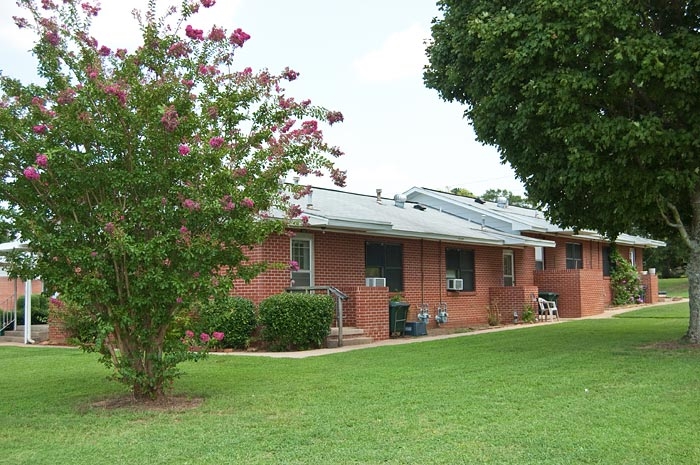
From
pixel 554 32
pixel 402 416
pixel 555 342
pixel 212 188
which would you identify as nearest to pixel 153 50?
pixel 212 188

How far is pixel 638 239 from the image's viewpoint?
32562 millimetres

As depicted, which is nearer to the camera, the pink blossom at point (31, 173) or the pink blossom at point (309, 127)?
the pink blossom at point (31, 173)

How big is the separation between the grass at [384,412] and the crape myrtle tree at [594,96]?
9.25 feet

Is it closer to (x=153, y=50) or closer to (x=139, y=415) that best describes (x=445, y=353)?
(x=139, y=415)

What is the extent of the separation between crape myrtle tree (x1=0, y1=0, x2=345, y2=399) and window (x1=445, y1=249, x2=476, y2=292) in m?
12.9

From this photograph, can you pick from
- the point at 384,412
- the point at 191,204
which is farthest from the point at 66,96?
the point at 384,412

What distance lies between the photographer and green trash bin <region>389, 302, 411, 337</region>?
17.3 meters

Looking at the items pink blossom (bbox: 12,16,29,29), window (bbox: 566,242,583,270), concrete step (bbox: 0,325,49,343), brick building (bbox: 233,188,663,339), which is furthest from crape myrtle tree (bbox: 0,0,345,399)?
window (bbox: 566,242,583,270)

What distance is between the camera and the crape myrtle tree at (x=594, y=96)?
1073 centimetres

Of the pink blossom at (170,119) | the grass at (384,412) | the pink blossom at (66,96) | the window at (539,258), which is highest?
the pink blossom at (66,96)

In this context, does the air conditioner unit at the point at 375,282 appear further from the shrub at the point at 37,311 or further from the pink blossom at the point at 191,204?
the shrub at the point at 37,311

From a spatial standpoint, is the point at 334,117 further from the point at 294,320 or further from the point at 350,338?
the point at 350,338

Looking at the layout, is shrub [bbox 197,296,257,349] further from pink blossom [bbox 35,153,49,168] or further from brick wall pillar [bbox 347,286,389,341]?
pink blossom [bbox 35,153,49,168]

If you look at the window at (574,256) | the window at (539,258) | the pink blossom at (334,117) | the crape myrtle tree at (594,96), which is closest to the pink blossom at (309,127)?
the pink blossom at (334,117)
